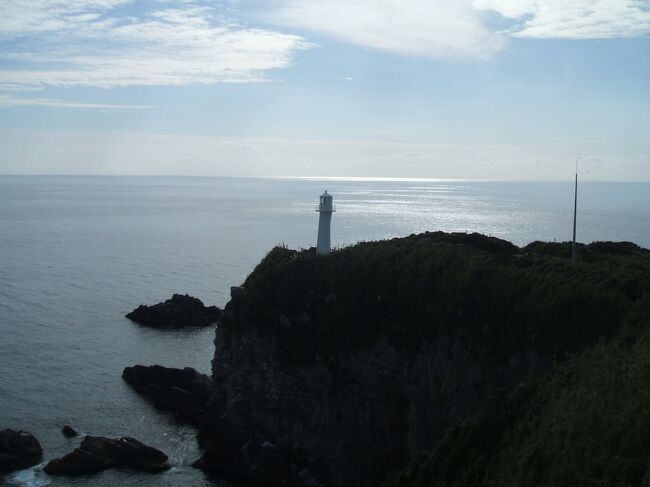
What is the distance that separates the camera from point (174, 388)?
37969 millimetres

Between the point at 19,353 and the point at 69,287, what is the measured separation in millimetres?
24339

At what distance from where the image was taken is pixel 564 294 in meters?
24.6

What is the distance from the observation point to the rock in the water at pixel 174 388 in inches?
1448

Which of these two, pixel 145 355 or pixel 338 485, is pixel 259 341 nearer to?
pixel 338 485

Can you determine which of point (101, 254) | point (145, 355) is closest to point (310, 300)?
point (145, 355)

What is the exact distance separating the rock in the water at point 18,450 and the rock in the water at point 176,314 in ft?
77.5

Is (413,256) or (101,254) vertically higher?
(413,256)

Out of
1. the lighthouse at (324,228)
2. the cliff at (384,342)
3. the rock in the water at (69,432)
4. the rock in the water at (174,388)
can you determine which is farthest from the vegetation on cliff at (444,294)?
the rock in the water at (69,432)

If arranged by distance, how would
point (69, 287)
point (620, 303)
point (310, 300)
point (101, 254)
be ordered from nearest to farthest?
point (620, 303) → point (310, 300) → point (69, 287) → point (101, 254)

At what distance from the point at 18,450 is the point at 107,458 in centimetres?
396

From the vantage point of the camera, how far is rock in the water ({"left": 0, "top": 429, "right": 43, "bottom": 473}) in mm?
29688

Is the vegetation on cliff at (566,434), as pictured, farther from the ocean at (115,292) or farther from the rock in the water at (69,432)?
the rock in the water at (69,432)

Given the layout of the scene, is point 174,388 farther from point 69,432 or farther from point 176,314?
point 176,314

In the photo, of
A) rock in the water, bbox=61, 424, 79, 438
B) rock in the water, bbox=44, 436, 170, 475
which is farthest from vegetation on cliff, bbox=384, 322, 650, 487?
rock in the water, bbox=61, 424, 79, 438
